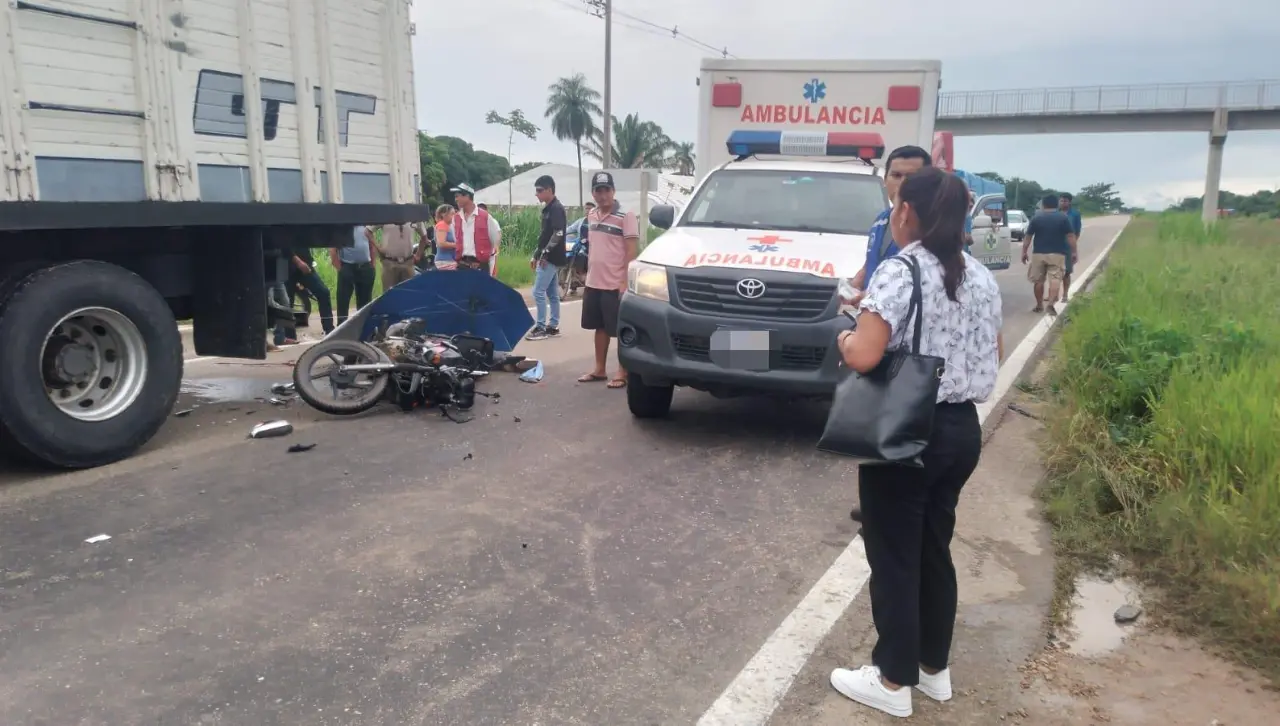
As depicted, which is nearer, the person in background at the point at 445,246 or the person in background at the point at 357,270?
the person in background at the point at 357,270

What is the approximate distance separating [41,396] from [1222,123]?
52.1 metres

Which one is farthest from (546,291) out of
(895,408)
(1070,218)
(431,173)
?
(431,173)

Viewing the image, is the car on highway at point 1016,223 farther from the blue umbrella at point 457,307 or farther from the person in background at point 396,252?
the blue umbrella at point 457,307

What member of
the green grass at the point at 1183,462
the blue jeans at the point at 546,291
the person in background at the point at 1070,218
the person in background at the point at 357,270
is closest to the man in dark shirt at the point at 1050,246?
the person in background at the point at 1070,218

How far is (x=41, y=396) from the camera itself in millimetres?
5059

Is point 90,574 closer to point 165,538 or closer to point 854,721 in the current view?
point 165,538

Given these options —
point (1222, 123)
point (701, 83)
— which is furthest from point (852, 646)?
point (1222, 123)

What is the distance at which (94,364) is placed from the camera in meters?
5.52

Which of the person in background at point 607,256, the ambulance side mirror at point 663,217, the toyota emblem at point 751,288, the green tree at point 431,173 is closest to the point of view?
the toyota emblem at point 751,288

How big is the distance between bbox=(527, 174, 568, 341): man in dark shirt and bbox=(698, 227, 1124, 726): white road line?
20.0 feet

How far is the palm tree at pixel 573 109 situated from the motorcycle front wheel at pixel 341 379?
179 feet

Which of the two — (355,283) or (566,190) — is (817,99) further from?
(566,190)

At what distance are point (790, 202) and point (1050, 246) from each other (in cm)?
750

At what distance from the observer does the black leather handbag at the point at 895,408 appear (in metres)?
2.68
